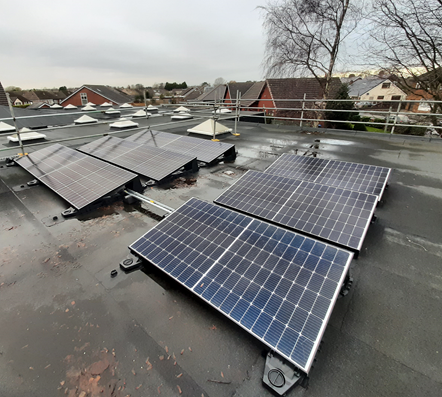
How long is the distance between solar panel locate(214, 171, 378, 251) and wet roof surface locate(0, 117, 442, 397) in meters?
0.44

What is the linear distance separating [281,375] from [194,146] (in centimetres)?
670

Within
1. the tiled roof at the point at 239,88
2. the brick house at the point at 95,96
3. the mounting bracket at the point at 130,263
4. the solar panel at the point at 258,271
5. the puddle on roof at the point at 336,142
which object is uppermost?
the tiled roof at the point at 239,88

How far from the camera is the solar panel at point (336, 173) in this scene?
481 centimetres

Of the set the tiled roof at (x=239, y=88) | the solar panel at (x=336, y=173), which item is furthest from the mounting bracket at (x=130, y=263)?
the tiled roof at (x=239, y=88)

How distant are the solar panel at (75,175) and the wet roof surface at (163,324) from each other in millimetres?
639

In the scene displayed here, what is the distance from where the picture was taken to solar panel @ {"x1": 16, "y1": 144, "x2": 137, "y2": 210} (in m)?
4.66

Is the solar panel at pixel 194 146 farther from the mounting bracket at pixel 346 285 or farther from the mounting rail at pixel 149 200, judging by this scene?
the mounting bracket at pixel 346 285

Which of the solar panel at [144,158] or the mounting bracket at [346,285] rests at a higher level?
the solar panel at [144,158]

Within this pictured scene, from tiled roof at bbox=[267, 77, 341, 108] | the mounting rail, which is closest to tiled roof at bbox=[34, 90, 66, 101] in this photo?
tiled roof at bbox=[267, 77, 341, 108]

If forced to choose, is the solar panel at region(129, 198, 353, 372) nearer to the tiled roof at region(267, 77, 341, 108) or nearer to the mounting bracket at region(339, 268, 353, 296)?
the mounting bracket at region(339, 268, 353, 296)

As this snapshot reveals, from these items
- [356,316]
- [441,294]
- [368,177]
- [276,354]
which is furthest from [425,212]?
[276,354]

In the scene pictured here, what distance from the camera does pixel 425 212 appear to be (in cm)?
427

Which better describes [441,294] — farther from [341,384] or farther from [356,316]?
[341,384]

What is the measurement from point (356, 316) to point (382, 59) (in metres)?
20.6
